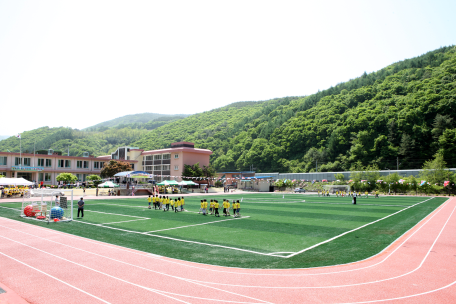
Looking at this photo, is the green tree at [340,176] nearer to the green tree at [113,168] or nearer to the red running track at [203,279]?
the green tree at [113,168]

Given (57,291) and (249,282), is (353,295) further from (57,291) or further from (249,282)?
(57,291)

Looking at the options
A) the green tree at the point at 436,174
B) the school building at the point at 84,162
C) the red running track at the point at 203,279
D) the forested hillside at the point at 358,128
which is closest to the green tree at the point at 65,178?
the school building at the point at 84,162

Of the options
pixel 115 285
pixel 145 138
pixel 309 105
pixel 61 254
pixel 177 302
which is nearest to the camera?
pixel 177 302

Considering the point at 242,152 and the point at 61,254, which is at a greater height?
the point at 242,152

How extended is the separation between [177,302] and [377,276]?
6063 millimetres

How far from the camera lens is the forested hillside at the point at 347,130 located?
294 feet

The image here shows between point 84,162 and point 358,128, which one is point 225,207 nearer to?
point 84,162

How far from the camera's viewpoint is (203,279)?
29.5 ft

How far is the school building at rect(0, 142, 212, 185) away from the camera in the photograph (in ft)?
216

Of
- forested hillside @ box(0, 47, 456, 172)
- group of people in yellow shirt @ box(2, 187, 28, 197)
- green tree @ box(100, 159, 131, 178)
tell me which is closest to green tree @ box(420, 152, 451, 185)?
forested hillside @ box(0, 47, 456, 172)

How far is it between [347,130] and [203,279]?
341 ft

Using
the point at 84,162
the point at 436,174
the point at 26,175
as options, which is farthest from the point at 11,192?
the point at 436,174

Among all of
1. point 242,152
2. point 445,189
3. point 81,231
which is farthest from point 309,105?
point 81,231

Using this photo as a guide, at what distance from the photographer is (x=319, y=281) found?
892 cm
